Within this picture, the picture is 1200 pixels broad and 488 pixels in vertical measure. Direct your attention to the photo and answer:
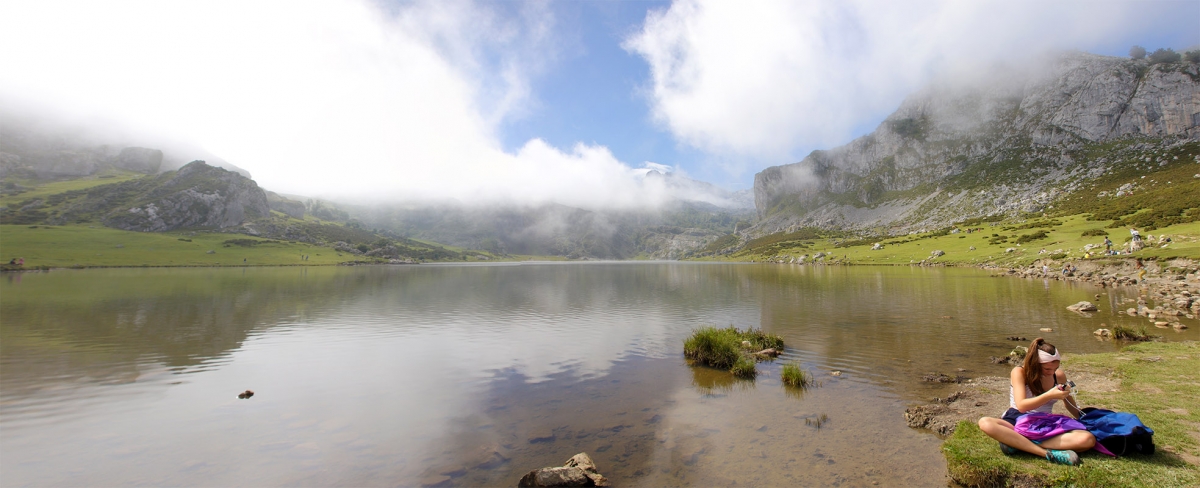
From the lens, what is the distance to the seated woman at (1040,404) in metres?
8.65

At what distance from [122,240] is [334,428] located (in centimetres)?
20323

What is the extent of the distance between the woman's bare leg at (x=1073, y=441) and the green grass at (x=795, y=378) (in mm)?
8419

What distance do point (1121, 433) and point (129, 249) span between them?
20685cm

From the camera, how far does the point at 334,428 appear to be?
1385 centimetres

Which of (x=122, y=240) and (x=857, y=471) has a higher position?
(x=122, y=240)

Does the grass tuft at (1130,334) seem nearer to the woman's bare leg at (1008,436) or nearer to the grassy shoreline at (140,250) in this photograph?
the woman's bare leg at (1008,436)

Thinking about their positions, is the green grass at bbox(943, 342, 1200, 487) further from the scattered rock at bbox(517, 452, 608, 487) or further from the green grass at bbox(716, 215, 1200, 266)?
the green grass at bbox(716, 215, 1200, 266)

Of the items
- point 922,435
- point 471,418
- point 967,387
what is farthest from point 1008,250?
point 471,418

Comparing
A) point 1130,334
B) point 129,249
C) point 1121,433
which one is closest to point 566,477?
point 1121,433

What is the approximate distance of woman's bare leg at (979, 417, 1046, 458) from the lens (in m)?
9.07

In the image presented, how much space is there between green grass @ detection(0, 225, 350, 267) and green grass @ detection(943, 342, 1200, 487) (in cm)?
17030

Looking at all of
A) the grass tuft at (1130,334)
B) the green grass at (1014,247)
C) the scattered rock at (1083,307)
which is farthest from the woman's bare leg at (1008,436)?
the green grass at (1014,247)

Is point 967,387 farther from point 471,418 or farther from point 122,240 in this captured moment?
point 122,240

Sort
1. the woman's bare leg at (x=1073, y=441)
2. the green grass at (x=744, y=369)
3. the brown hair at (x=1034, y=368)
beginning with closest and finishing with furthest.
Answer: the woman's bare leg at (x=1073, y=441) < the brown hair at (x=1034, y=368) < the green grass at (x=744, y=369)
